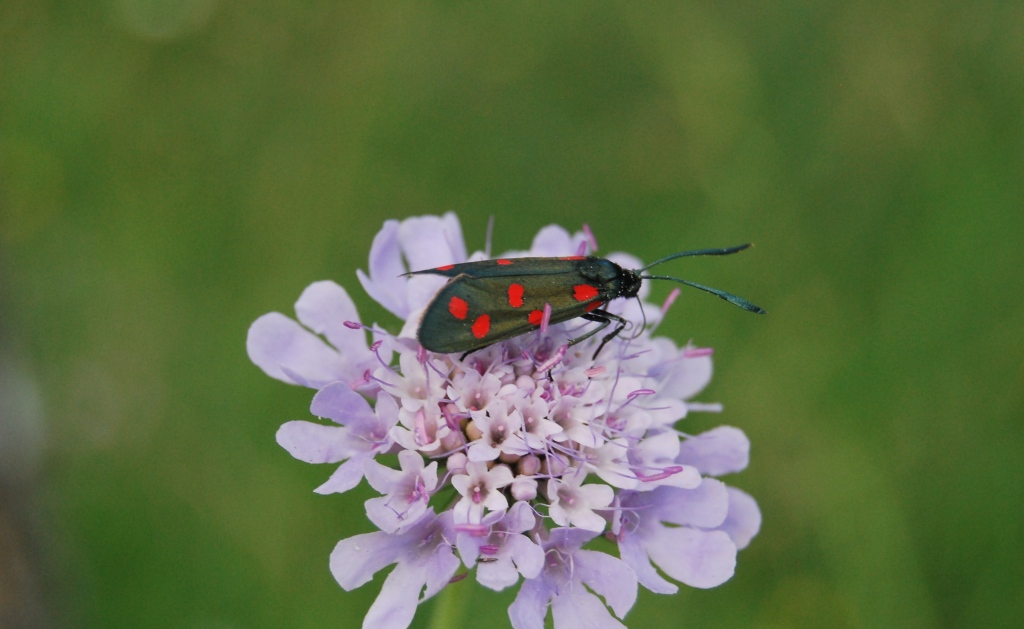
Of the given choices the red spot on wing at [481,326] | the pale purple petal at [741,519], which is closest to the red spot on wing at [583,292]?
the red spot on wing at [481,326]

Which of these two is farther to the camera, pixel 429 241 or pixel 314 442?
pixel 429 241

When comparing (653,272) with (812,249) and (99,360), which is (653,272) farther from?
(99,360)

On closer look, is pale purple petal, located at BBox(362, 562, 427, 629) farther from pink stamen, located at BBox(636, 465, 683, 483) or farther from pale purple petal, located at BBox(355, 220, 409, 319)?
pale purple petal, located at BBox(355, 220, 409, 319)

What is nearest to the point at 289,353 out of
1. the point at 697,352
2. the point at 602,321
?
the point at 602,321

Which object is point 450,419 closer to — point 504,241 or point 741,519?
point 741,519

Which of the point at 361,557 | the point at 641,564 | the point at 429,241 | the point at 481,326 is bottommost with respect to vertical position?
the point at 641,564

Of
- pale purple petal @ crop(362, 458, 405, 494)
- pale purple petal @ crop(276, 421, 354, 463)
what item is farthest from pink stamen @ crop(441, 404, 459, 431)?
pale purple petal @ crop(276, 421, 354, 463)

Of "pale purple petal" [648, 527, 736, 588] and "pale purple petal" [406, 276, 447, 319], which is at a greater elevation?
"pale purple petal" [406, 276, 447, 319]

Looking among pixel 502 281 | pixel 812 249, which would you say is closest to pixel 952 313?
pixel 812 249
